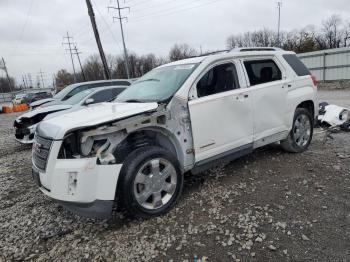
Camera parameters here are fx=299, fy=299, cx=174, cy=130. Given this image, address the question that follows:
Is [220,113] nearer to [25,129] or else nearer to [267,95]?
[267,95]

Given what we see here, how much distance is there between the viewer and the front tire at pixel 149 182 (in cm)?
331

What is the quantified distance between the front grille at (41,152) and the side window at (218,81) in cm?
197

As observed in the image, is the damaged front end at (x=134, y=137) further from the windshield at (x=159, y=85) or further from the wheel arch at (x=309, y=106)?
the wheel arch at (x=309, y=106)

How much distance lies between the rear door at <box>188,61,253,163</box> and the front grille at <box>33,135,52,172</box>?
5.73 ft

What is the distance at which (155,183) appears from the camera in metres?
3.55

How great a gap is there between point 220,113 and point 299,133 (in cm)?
217

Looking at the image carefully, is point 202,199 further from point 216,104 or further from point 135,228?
point 216,104

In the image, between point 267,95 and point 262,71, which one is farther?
point 262,71

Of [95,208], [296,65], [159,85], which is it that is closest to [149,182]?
[95,208]

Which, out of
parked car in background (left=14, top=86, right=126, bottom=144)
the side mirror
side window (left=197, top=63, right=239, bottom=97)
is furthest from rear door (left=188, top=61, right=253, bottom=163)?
the side mirror

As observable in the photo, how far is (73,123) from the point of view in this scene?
10.7 feet

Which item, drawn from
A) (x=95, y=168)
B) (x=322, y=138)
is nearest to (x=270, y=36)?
(x=322, y=138)

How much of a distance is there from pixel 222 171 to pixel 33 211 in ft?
9.45

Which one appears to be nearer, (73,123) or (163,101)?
(73,123)
